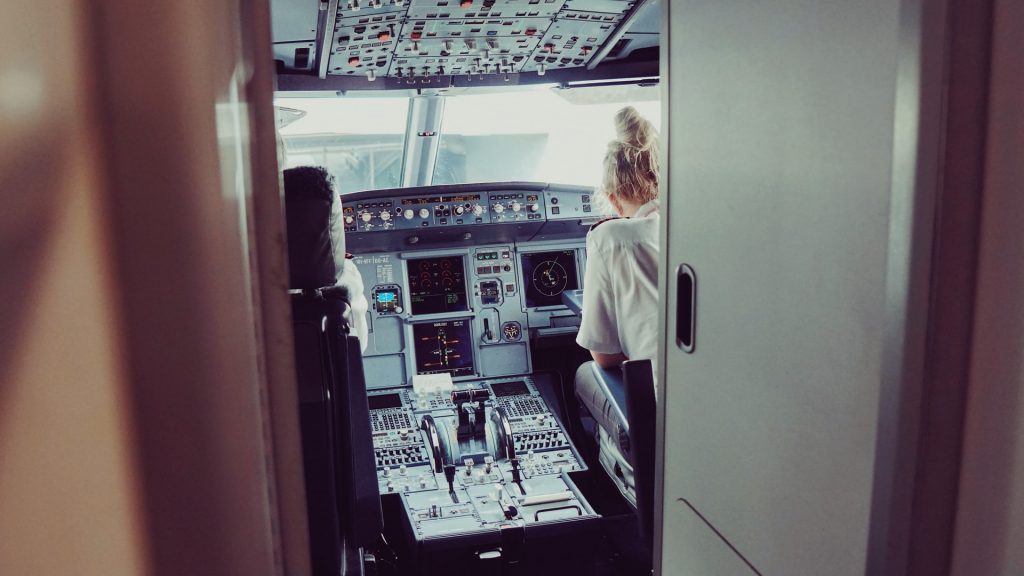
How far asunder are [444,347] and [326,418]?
242cm

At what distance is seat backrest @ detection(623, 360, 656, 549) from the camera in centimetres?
232

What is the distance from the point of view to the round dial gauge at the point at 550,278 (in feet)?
14.9

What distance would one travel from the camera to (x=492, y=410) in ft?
12.8

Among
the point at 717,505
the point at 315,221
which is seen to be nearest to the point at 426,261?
the point at 315,221

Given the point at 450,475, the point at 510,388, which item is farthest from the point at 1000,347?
the point at 510,388

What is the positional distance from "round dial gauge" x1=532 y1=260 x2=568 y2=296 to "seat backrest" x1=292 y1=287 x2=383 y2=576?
2.52 metres

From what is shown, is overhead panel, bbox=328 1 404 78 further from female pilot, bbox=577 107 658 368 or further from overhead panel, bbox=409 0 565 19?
female pilot, bbox=577 107 658 368

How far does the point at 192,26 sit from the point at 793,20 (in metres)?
1.09

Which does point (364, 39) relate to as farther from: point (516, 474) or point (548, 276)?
point (548, 276)

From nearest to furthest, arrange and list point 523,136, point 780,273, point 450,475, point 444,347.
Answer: point 780,273 < point 450,475 < point 444,347 < point 523,136

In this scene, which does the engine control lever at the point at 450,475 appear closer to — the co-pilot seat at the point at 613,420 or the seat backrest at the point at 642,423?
the co-pilot seat at the point at 613,420

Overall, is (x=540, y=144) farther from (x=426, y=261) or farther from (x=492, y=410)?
(x=492, y=410)

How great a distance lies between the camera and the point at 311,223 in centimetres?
179

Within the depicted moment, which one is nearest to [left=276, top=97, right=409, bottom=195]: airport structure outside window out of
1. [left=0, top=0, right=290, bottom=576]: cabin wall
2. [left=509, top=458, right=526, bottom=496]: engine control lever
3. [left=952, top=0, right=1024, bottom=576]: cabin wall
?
[left=509, top=458, right=526, bottom=496]: engine control lever
